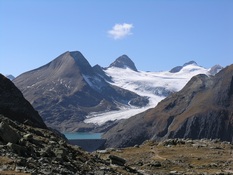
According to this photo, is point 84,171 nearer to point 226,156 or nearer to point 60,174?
point 60,174

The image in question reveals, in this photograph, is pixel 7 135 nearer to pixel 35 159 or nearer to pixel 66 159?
pixel 35 159

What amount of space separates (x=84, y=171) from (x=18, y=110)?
116 ft

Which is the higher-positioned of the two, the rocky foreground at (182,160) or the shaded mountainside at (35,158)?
the shaded mountainside at (35,158)

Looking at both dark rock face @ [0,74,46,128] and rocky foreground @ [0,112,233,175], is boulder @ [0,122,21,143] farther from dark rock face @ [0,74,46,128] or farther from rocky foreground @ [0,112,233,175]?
dark rock face @ [0,74,46,128]

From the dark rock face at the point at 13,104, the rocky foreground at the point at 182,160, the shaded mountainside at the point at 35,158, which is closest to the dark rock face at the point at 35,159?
the shaded mountainside at the point at 35,158

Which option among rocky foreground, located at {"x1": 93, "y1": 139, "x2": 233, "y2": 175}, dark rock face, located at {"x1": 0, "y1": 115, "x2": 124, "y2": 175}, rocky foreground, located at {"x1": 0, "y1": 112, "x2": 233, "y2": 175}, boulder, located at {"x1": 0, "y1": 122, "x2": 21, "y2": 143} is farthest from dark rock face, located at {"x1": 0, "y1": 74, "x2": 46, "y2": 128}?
boulder, located at {"x1": 0, "y1": 122, "x2": 21, "y2": 143}

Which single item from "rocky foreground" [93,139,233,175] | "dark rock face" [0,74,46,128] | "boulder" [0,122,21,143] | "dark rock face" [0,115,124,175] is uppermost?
"dark rock face" [0,74,46,128]

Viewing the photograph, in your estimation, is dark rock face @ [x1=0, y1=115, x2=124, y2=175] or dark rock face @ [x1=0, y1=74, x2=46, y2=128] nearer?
dark rock face @ [x1=0, y1=115, x2=124, y2=175]

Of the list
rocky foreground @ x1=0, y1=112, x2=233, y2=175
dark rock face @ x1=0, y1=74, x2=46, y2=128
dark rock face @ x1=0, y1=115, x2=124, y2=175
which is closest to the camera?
dark rock face @ x1=0, y1=115, x2=124, y2=175

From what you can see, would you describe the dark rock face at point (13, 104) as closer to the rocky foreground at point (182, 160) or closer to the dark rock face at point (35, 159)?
the rocky foreground at point (182, 160)

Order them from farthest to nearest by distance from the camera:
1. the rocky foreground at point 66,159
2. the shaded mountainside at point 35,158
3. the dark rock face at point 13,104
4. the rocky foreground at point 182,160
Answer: the dark rock face at point 13,104 → the rocky foreground at point 182,160 → the rocky foreground at point 66,159 → the shaded mountainside at point 35,158

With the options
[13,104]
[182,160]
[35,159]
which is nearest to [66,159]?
[35,159]

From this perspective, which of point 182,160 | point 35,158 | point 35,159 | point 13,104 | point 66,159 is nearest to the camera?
point 35,159

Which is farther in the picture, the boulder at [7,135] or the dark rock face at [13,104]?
the dark rock face at [13,104]
